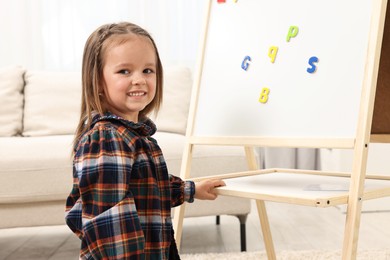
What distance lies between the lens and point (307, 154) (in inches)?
137

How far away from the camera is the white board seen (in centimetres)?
115

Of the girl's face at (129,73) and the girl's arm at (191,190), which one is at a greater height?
the girl's face at (129,73)

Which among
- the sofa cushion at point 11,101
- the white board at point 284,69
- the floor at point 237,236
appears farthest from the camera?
the sofa cushion at point 11,101

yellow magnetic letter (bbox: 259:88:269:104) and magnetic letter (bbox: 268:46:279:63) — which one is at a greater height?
magnetic letter (bbox: 268:46:279:63)

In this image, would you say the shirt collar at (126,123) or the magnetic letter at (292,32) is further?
the magnetic letter at (292,32)

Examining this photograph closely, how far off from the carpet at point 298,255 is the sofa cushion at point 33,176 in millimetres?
537

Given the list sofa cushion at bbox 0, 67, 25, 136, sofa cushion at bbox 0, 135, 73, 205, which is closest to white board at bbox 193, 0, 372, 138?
sofa cushion at bbox 0, 135, 73, 205

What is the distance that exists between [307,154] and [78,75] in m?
1.59

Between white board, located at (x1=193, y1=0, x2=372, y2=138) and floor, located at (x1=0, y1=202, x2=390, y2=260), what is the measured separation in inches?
36.4

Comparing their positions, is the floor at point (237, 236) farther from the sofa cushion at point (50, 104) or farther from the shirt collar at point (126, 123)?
the shirt collar at point (126, 123)

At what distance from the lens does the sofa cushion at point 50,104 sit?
100 inches

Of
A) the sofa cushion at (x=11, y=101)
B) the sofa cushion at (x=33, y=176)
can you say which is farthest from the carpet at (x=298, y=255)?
the sofa cushion at (x=11, y=101)

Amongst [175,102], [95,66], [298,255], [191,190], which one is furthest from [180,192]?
[175,102]

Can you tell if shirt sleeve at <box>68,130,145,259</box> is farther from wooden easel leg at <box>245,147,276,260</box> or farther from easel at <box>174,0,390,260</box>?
wooden easel leg at <box>245,147,276,260</box>
